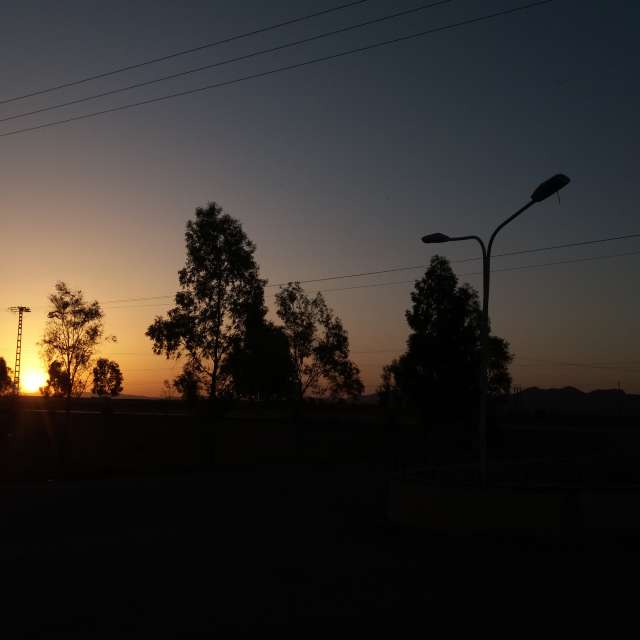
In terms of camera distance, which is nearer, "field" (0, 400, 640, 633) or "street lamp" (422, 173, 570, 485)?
"field" (0, 400, 640, 633)

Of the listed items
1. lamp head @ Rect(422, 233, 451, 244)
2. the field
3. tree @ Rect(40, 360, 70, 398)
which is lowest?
the field

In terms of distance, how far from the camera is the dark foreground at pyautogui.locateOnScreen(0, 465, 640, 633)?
942cm

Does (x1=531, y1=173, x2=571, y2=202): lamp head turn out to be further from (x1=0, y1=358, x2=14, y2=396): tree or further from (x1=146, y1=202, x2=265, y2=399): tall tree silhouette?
(x1=0, y1=358, x2=14, y2=396): tree

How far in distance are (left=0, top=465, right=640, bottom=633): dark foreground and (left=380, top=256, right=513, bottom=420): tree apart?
20.9 m

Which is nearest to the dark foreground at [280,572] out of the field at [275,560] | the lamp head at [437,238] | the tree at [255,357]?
the field at [275,560]

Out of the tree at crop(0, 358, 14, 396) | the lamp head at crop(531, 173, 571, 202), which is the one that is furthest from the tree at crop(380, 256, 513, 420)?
the tree at crop(0, 358, 14, 396)

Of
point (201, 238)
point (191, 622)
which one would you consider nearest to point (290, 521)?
point (191, 622)

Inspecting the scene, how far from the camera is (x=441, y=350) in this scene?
41.1 m

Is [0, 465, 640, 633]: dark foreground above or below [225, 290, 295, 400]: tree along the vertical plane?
below

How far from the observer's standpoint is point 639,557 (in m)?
13.2

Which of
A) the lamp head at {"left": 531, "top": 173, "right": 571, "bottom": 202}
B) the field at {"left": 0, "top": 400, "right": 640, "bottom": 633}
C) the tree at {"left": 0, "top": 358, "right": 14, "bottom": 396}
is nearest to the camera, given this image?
the field at {"left": 0, "top": 400, "right": 640, "bottom": 633}

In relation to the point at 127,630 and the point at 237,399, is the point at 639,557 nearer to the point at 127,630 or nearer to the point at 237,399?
the point at 127,630

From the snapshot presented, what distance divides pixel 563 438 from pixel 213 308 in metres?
32.5

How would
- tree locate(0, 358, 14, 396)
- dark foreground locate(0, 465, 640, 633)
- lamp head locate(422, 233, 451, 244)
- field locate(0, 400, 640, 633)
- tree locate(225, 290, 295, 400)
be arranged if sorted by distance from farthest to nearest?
tree locate(0, 358, 14, 396) < tree locate(225, 290, 295, 400) < lamp head locate(422, 233, 451, 244) < field locate(0, 400, 640, 633) < dark foreground locate(0, 465, 640, 633)
